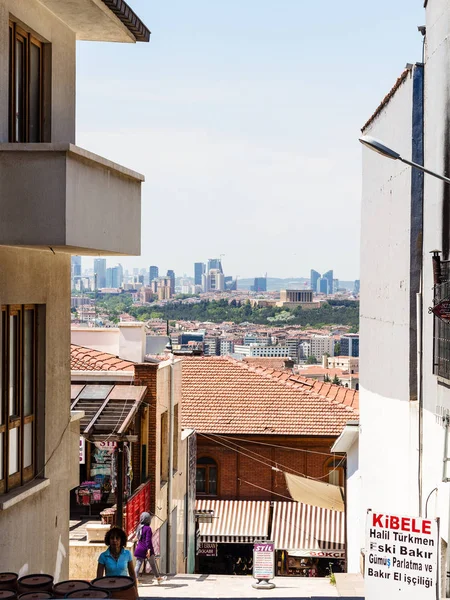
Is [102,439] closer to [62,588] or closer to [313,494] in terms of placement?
[313,494]

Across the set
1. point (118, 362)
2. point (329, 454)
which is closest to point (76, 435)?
point (118, 362)

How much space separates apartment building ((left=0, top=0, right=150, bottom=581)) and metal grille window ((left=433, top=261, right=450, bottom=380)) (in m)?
4.55

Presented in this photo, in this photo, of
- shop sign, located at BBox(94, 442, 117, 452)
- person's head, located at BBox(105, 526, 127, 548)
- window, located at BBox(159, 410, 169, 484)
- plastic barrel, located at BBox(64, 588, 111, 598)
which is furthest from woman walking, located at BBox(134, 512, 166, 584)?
plastic barrel, located at BBox(64, 588, 111, 598)

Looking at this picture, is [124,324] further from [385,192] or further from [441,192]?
[441,192]

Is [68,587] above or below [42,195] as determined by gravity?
below

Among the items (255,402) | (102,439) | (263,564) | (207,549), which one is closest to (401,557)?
(102,439)

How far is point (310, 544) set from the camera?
3183 cm

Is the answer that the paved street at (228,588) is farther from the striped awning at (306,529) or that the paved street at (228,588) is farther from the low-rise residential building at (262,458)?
the low-rise residential building at (262,458)

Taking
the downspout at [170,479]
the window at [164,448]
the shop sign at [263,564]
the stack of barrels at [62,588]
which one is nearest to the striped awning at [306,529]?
the downspout at [170,479]

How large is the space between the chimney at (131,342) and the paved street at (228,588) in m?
6.60

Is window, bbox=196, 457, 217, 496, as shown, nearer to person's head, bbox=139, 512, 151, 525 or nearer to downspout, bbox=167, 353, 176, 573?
downspout, bbox=167, 353, 176, 573

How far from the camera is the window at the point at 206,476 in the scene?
35.3 m

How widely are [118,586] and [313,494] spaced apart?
20.0 metres

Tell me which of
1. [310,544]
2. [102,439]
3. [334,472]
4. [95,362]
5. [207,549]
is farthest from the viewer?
[334,472]
